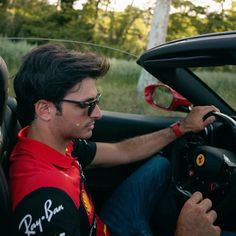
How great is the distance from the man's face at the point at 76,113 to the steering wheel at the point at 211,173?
58cm

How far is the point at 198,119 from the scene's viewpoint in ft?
7.52

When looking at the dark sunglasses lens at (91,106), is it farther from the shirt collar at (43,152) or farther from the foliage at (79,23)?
the foliage at (79,23)

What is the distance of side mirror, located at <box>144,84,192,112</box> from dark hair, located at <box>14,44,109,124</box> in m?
0.67

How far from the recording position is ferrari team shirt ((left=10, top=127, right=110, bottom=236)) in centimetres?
146

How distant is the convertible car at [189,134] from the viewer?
184 centimetres

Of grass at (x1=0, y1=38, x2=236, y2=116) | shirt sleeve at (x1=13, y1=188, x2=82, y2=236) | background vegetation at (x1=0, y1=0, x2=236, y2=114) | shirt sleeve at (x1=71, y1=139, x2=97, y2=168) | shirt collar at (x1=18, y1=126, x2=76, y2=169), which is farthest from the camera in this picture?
background vegetation at (x1=0, y1=0, x2=236, y2=114)

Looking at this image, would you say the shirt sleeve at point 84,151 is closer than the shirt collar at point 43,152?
No

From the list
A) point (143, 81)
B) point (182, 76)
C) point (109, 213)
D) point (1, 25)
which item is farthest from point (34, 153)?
point (1, 25)

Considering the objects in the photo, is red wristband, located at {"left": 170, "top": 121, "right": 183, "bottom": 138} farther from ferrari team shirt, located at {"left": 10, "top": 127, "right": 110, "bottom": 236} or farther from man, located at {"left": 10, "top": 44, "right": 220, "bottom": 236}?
ferrari team shirt, located at {"left": 10, "top": 127, "right": 110, "bottom": 236}

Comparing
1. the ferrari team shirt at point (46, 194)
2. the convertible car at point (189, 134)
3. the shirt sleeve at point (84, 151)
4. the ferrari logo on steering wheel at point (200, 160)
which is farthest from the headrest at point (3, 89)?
the ferrari logo on steering wheel at point (200, 160)

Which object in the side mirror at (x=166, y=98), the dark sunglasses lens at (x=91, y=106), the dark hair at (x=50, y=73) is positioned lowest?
the side mirror at (x=166, y=98)

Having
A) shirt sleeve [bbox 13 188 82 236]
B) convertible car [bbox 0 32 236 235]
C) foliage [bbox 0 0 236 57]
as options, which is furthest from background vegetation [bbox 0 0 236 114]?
shirt sleeve [bbox 13 188 82 236]

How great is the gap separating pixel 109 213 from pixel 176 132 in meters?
0.53

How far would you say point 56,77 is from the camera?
1684 mm
